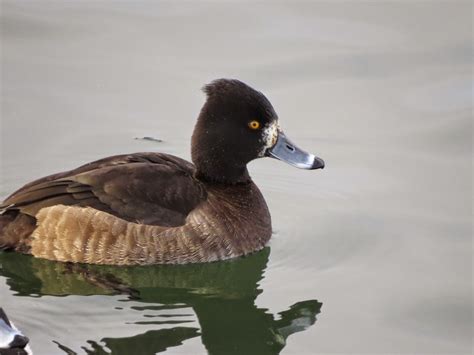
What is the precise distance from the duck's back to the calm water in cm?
27

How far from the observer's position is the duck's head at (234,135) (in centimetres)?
855

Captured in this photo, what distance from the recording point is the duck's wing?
8.23 m

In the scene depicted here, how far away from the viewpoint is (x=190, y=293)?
313 inches

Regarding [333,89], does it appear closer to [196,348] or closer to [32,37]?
[32,37]

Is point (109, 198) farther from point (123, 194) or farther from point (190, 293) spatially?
point (190, 293)

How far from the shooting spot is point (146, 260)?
27.0 feet

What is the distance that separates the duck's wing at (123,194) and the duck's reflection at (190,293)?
0.38m

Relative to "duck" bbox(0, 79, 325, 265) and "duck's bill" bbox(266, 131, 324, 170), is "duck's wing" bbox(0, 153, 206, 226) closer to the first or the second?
"duck" bbox(0, 79, 325, 265)

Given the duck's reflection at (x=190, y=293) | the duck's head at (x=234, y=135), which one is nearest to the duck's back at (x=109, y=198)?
the duck's reflection at (x=190, y=293)

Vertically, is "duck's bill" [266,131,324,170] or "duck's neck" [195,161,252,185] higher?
"duck's bill" [266,131,324,170]

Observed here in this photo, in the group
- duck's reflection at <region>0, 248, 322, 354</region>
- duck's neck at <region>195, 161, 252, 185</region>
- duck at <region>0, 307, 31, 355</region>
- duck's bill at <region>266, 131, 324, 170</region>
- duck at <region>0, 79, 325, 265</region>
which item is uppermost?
duck's bill at <region>266, 131, 324, 170</region>

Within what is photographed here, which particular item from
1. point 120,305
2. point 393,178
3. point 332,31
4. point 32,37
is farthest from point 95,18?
point 120,305

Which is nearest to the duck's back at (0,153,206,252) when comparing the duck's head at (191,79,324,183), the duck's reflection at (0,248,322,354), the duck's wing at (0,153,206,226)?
the duck's wing at (0,153,206,226)

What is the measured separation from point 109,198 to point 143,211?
0.26m
